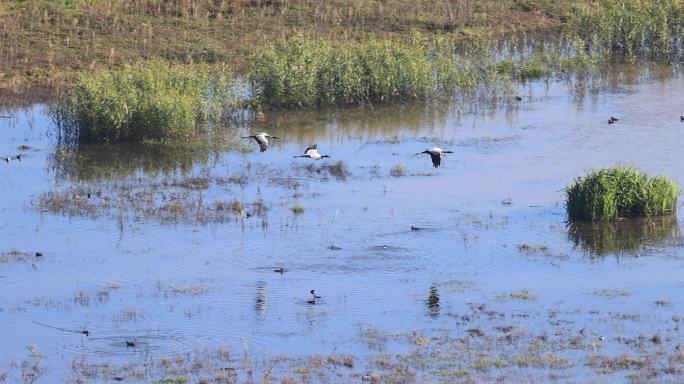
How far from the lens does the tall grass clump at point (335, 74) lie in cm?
2675

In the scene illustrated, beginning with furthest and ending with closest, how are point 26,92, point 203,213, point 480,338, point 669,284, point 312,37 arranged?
point 312,37 → point 26,92 → point 203,213 → point 669,284 → point 480,338

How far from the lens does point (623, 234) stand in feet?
61.8

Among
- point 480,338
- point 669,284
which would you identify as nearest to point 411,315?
point 480,338

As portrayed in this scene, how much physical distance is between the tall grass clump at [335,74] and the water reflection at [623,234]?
888cm

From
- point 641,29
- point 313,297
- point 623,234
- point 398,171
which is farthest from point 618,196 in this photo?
point 641,29

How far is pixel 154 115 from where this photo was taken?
24.2 metres

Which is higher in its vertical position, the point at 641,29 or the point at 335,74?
the point at 641,29

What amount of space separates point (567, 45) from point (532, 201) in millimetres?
13600

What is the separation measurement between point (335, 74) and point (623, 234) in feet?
32.6

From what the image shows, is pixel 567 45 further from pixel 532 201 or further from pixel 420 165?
pixel 532 201

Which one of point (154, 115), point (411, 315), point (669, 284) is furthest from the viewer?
point (154, 115)

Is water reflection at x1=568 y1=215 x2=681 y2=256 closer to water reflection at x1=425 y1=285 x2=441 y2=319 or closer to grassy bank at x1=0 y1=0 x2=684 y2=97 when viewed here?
water reflection at x1=425 y1=285 x2=441 y2=319

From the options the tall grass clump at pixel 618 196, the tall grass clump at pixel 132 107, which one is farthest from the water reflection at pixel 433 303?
the tall grass clump at pixel 132 107

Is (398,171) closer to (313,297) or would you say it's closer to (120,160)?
(120,160)
